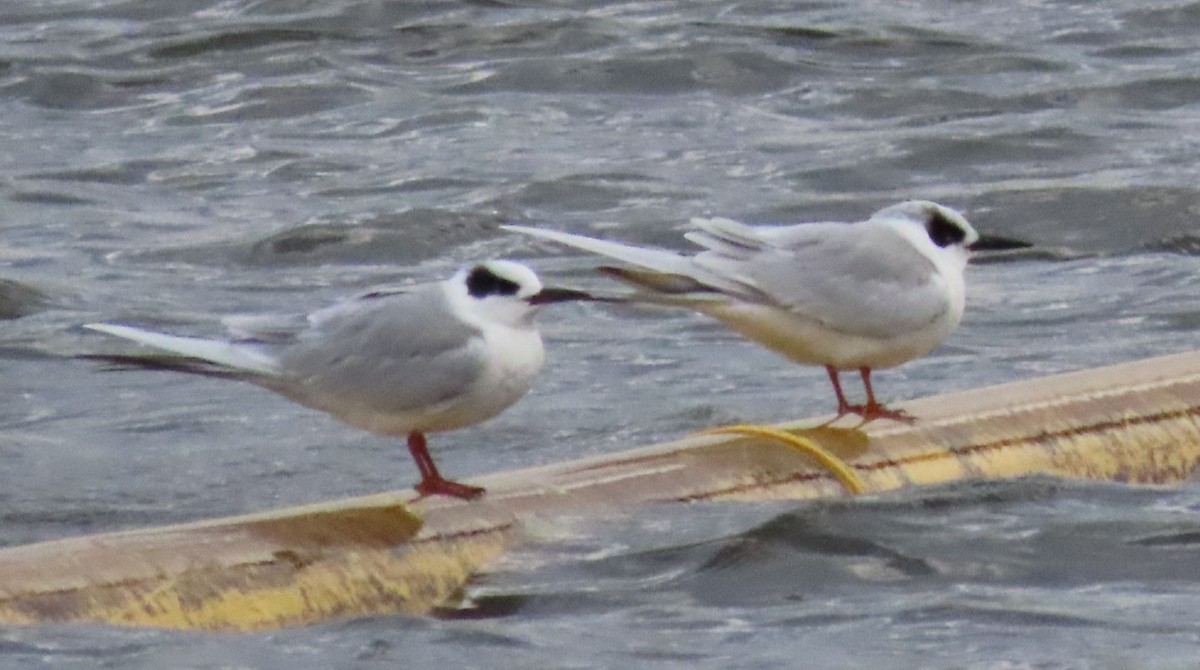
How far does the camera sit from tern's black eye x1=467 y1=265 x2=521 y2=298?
616 centimetres

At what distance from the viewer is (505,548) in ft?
20.4

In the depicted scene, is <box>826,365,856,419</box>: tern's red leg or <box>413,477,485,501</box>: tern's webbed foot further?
<box>826,365,856,419</box>: tern's red leg

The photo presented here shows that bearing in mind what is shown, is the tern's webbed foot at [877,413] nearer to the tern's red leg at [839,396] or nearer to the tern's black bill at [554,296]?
the tern's red leg at [839,396]

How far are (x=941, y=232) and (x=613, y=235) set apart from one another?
548 centimetres

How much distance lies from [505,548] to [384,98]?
9780 mm

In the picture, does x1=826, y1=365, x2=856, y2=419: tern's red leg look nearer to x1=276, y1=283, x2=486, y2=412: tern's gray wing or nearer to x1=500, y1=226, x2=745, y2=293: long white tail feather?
x1=500, y1=226, x2=745, y2=293: long white tail feather

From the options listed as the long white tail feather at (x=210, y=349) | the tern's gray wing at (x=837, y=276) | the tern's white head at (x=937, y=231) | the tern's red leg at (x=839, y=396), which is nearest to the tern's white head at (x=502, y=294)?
the long white tail feather at (x=210, y=349)

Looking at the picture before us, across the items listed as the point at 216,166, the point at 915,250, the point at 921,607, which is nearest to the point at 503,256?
the point at 216,166

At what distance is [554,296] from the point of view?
20.1 ft

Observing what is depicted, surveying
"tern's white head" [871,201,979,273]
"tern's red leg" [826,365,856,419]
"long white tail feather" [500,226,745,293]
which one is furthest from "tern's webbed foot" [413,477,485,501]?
"tern's white head" [871,201,979,273]

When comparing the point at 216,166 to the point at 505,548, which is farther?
the point at 216,166

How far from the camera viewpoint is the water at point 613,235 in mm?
6191

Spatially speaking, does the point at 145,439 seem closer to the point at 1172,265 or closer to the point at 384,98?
the point at 1172,265

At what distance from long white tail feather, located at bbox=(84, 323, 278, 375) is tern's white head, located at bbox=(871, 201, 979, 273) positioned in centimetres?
186
